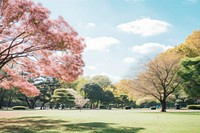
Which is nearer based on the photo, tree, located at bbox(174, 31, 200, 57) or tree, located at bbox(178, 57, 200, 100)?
tree, located at bbox(178, 57, 200, 100)

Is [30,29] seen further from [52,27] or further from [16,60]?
[16,60]

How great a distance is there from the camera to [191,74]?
3641cm

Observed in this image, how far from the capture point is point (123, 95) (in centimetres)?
7506

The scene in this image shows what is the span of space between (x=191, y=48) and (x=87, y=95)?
31382mm

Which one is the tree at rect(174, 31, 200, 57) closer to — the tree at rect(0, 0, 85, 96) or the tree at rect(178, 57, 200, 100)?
the tree at rect(178, 57, 200, 100)

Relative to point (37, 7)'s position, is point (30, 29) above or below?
below

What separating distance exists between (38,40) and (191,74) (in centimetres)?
2546

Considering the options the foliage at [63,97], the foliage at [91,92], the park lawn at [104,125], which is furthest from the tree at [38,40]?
the foliage at [91,92]

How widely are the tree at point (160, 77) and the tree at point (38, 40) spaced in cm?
2265

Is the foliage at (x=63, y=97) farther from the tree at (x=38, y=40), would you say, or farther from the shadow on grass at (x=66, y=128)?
the shadow on grass at (x=66, y=128)

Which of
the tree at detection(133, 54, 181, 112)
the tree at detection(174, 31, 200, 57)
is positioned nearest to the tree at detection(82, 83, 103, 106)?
the tree at detection(133, 54, 181, 112)

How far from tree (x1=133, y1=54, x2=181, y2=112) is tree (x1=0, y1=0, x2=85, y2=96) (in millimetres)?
22651

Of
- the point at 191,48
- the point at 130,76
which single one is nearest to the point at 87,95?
the point at 130,76

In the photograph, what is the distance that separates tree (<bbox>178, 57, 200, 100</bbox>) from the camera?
35.6 metres
